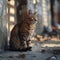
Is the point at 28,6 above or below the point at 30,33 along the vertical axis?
above

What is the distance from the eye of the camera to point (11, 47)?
5676 mm

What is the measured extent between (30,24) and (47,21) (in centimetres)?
592

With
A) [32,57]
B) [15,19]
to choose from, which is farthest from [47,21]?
[32,57]

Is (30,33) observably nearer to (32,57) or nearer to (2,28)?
(2,28)

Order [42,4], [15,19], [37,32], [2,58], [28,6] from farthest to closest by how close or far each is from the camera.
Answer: [42,4] → [37,32] → [28,6] → [15,19] → [2,58]

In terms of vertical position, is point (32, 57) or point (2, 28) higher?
point (2, 28)

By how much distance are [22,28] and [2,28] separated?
44cm

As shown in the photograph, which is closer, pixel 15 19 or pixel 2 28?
pixel 2 28

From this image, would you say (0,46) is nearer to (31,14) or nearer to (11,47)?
(11,47)

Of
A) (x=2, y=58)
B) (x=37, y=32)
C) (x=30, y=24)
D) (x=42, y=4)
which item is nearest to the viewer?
(x=2, y=58)

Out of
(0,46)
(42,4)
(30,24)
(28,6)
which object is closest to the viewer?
(0,46)

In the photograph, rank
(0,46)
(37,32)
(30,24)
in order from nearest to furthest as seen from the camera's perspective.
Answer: (0,46)
(30,24)
(37,32)

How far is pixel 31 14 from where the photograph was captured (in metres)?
5.70

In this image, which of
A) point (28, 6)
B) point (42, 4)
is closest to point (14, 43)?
point (28, 6)
